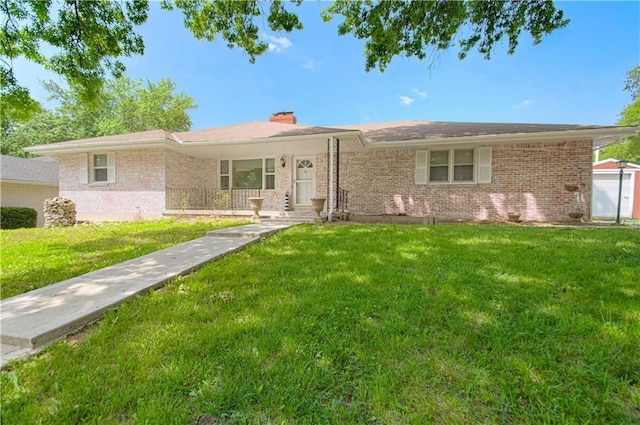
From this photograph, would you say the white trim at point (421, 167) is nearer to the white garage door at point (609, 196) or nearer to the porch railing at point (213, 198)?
the porch railing at point (213, 198)

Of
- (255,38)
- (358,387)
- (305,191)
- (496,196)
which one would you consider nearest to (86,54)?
(255,38)

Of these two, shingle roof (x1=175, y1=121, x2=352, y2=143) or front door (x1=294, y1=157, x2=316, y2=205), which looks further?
front door (x1=294, y1=157, x2=316, y2=205)

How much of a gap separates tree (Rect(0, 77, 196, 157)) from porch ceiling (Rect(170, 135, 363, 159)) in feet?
55.8

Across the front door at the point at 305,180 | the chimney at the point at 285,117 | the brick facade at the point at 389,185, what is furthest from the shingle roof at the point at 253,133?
the chimney at the point at 285,117

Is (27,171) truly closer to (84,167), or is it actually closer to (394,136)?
(84,167)

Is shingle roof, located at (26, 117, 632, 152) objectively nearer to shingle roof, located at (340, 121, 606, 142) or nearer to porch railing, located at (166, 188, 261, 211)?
shingle roof, located at (340, 121, 606, 142)

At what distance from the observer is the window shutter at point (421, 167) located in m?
10.1

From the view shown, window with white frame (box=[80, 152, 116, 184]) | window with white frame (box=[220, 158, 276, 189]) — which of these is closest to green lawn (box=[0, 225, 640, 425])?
window with white frame (box=[220, 158, 276, 189])

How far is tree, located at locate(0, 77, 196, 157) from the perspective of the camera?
24234 mm

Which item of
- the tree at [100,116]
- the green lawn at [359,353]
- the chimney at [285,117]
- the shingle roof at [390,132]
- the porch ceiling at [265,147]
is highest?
the tree at [100,116]

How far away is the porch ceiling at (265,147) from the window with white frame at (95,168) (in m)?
3.04

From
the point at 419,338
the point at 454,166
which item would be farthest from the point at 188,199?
the point at 419,338

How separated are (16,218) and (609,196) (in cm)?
2861

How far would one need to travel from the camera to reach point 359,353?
1953mm
